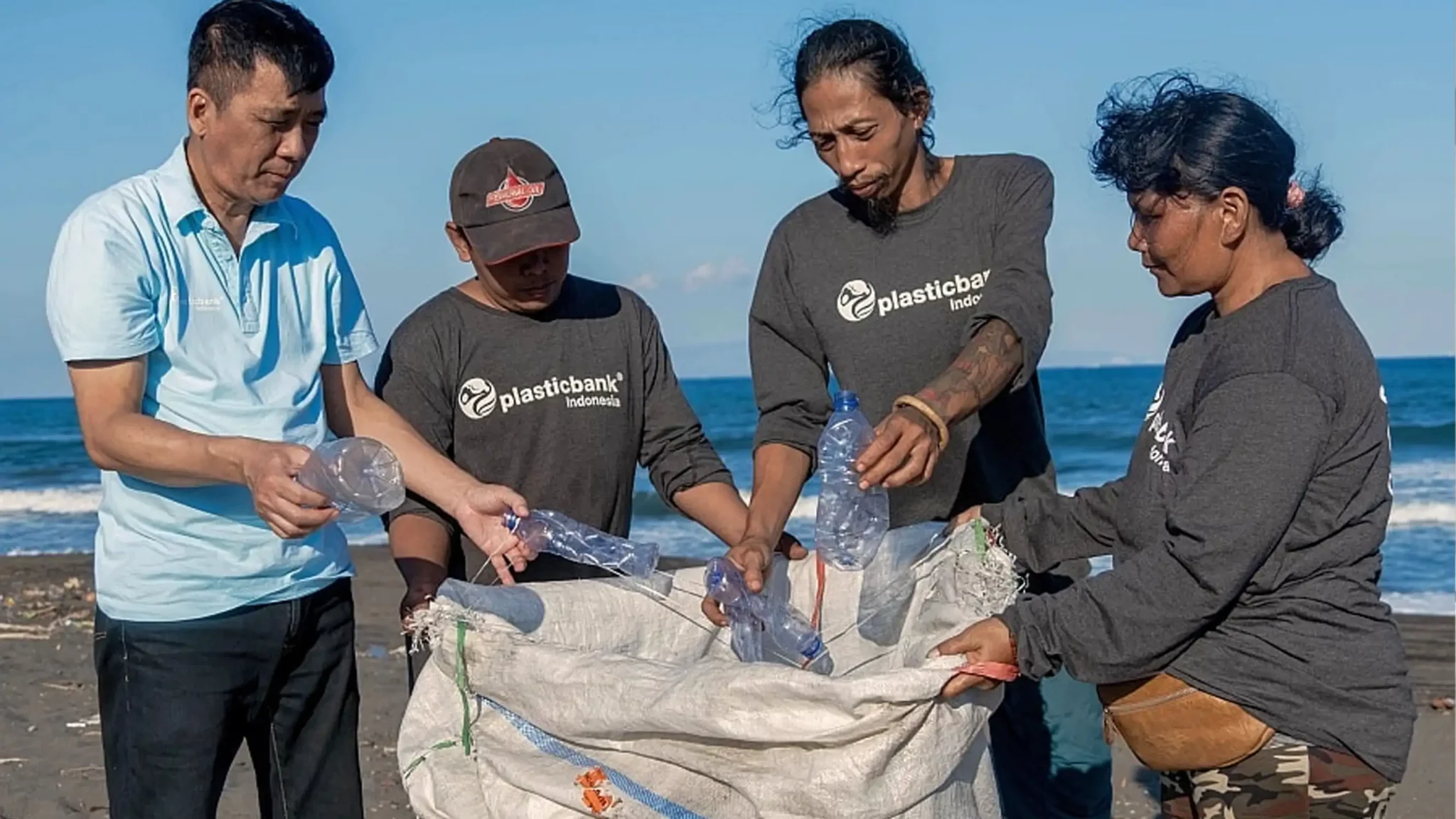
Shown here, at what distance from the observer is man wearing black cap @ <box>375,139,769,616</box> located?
11.5 feet

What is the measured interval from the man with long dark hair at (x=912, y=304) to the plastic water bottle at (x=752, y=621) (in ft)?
0.75

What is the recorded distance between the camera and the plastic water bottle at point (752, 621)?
3.04 m

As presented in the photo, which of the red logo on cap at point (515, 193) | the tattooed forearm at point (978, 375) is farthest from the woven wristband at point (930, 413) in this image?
the red logo on cap at point (515, 193)

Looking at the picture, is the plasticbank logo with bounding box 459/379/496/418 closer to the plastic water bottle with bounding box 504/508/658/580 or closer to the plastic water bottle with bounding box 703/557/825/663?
the plastic water bottle with bounding box 504/508/658/580

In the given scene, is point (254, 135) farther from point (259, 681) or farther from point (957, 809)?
point (957, 809)

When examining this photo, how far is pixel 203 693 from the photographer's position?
296 cm

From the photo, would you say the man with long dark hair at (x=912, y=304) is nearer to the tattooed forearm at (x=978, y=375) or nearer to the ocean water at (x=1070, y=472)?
the tattooed forearm at (x=978, y=375)

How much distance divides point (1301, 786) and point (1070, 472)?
68.3 feet

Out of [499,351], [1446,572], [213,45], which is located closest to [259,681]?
[499,351]

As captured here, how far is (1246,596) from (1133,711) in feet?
0.93

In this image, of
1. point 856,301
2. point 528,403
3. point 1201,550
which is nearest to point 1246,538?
point 1201,550

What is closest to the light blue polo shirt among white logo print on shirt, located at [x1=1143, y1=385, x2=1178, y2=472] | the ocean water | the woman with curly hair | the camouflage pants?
the woman with curly hair

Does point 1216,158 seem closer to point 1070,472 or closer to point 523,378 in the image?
point 523,378

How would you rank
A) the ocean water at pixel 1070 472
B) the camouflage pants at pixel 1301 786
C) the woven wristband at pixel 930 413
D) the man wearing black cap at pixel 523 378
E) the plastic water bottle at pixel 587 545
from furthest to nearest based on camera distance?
1. the ocean water at pixel 1070 472
2. the man wearing black cap at pixel 523 378
3. the plastic water bottle at pixel 587 545
4. the woven wristband at pixel 930 413
5. the camouflage pants at pixel 1301 786
